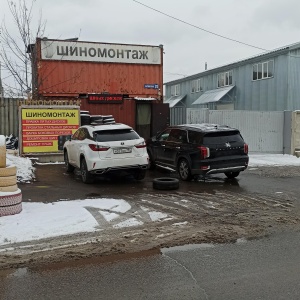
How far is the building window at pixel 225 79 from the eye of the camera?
32.1 metres

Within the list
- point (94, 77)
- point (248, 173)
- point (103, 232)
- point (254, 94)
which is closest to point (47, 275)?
point (103, 232)

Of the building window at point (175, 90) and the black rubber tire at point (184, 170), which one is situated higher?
the building window at point (175, 90)

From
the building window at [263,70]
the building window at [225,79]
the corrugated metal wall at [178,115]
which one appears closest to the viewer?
the corrugated metal wall at [178,115]

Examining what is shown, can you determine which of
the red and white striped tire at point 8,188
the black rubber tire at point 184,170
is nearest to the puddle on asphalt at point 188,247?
the red and white striped tire at point 8,188

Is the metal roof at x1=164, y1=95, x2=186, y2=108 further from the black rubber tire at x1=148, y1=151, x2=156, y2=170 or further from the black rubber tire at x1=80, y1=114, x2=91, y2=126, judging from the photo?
the black rubber tire at x1=148, y1=151, x2=156, y2=170

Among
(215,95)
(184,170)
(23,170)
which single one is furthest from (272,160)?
(215,95)

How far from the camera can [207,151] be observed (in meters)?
10.9

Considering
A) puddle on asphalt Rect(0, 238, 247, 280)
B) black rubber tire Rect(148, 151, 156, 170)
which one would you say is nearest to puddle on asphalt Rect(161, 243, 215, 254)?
puddle on asphalt Rect(0, 238, 247, 280)

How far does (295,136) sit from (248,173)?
273 inches

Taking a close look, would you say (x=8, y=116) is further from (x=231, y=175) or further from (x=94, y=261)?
(x=94, y=261)

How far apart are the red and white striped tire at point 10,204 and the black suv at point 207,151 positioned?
5404mm

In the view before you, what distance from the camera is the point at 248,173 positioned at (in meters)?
13.3

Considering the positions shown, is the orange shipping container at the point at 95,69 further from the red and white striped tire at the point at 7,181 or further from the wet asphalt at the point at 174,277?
the wet asphalt at the point at 174,277

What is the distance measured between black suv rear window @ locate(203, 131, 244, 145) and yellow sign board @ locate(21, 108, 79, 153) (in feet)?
21.4
